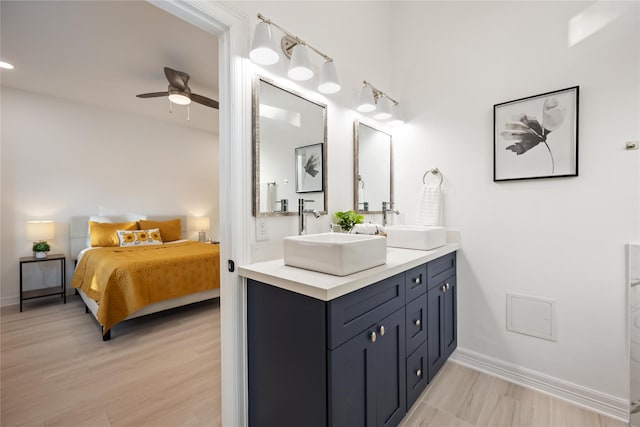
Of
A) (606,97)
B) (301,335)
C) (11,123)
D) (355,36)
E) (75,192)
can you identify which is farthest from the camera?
(75,192)

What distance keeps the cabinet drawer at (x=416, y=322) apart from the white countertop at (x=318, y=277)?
0.24m

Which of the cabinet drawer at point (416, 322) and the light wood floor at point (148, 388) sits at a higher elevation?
the cabinet drawer at point (416, 322)

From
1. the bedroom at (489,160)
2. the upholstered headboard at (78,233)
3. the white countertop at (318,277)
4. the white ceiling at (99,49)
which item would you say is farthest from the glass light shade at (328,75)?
the upholstered headboard at (78,233)

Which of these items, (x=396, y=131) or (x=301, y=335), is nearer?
(x=301, y=335)

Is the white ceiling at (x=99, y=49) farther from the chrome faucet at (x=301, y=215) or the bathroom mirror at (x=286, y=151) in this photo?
the chrome faucet at (x=301, y=215)

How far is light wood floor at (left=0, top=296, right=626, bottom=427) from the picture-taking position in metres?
1.57

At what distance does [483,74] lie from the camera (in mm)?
2021

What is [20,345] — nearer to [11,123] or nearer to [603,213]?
[11,123]

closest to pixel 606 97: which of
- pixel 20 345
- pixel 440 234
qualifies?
pixel 440 234

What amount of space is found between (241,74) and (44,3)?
1.90m

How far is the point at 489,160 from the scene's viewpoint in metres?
2.00

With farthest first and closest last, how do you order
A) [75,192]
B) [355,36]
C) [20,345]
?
1. [75,192]
2. [20,345]
3. [355,36]

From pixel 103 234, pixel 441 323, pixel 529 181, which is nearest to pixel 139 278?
pixel 103 234

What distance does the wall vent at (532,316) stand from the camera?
1779 mm
